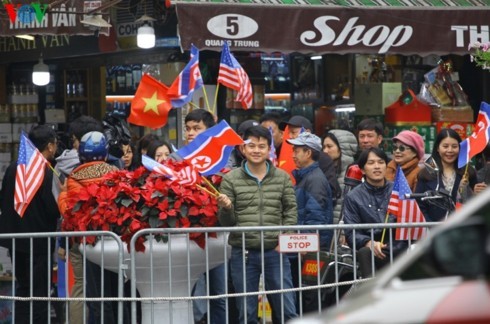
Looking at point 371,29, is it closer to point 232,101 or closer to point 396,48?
point 396,48

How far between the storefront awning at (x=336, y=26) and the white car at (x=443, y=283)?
8.95 m

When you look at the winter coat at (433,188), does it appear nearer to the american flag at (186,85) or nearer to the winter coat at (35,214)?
the american flag at (186,85)

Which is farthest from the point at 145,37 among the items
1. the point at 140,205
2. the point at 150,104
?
the point at 140,205

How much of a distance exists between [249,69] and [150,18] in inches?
81.9

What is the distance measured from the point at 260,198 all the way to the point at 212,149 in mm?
534

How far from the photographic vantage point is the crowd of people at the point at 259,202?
29.9ft

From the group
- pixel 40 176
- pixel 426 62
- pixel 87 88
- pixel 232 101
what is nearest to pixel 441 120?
pixel 426 62

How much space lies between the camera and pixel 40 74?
15.9 m

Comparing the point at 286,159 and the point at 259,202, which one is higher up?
the point at 286,159

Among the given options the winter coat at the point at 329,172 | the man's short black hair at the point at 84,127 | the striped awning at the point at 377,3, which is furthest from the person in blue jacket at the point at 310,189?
the striped awning at the point at 377,3

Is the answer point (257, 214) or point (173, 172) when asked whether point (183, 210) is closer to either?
point (173, 172)

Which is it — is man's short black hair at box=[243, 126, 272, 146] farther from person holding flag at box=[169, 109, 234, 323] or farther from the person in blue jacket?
the person in blue jacket

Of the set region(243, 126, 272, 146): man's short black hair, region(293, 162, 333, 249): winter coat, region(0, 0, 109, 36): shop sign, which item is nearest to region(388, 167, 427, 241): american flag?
region(293, 162, 333, 249): winter coat

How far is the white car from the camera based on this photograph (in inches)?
127
